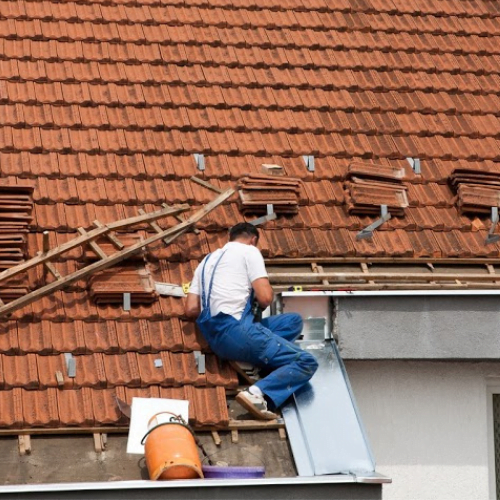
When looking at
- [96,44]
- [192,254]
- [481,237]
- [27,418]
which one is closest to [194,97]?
[96,44]

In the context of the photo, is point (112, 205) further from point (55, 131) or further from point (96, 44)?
point (96, 44)

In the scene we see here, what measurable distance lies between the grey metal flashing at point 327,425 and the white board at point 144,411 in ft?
2.46

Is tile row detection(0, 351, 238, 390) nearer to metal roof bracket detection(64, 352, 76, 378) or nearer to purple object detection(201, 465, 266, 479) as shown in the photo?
metal roof bracket detection(64, 352, 76, 378)

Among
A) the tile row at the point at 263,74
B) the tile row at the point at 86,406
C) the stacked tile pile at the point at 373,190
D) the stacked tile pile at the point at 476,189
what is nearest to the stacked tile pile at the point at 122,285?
the tile row at the point at 86,406

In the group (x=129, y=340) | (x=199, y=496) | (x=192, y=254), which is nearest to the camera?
(x=199, y=496)

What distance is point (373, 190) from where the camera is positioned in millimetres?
10070

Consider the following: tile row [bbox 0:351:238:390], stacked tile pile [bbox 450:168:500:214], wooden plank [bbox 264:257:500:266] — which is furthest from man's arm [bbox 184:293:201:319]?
stacked tile pile [bbox 450:168:500:214]

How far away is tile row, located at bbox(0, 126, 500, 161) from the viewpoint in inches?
399

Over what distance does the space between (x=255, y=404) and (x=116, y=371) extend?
100 centimetres

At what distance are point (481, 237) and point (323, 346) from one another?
189 cm

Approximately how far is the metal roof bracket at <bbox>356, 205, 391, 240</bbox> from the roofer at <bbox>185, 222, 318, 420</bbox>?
1.22m

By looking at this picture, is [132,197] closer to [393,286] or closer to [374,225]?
[374,225]

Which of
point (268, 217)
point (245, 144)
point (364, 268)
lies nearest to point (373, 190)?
point (364, 268)

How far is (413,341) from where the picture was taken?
29.5ft
